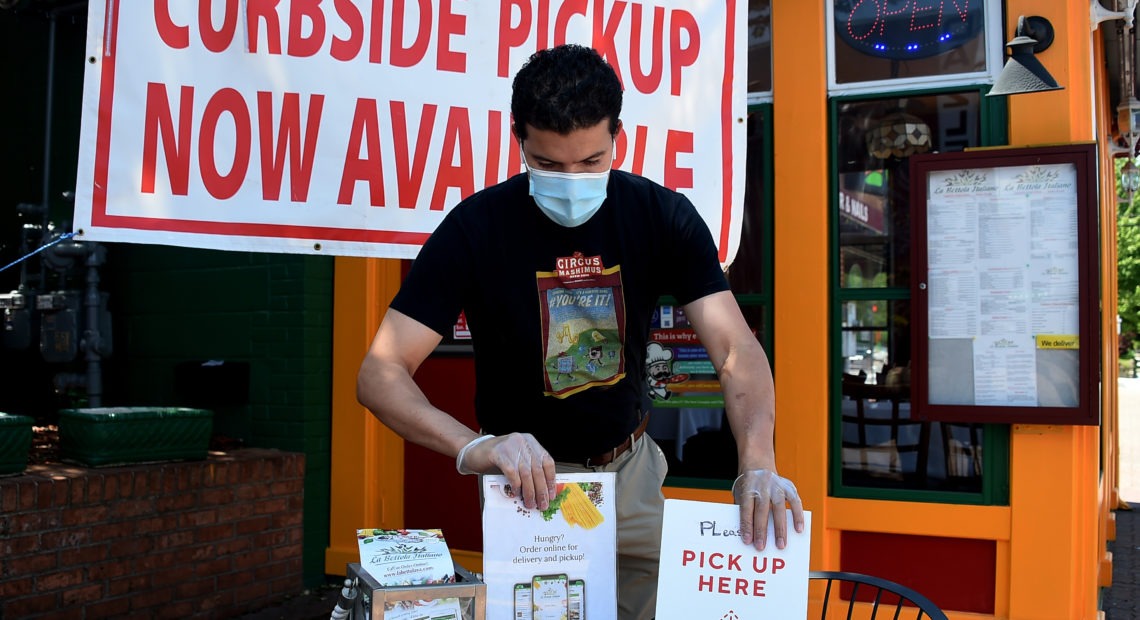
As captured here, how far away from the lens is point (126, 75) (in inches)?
119

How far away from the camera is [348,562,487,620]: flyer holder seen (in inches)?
64.5

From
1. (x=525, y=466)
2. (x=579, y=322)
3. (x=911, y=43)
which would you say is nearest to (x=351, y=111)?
(x=579, y=322)

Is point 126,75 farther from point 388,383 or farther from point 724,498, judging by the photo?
point 724,498

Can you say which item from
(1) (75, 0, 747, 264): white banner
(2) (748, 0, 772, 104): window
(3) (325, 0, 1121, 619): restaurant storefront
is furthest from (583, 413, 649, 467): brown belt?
(2) (748, 0, 772, 104): window

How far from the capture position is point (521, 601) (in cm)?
179

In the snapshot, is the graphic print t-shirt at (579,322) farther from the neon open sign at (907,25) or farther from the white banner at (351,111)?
the neon open sign at (907,25)

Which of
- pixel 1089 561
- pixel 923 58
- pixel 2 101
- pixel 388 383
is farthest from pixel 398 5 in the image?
pixel 2 101

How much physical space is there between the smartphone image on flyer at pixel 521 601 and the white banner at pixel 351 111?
65.0 inches

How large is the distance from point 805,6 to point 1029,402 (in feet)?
6.47

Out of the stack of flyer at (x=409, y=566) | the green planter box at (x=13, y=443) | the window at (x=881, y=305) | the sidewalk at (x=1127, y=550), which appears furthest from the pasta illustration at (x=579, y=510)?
the sidewalk at (x=1127, y=550)

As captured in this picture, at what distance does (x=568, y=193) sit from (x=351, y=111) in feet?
4.04

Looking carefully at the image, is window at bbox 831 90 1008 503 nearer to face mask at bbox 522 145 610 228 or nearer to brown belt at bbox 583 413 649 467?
brown belt at bbox 583 413 649 467

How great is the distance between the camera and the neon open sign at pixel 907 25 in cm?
438

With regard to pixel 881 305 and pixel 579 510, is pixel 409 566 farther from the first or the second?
pixel 881 305
